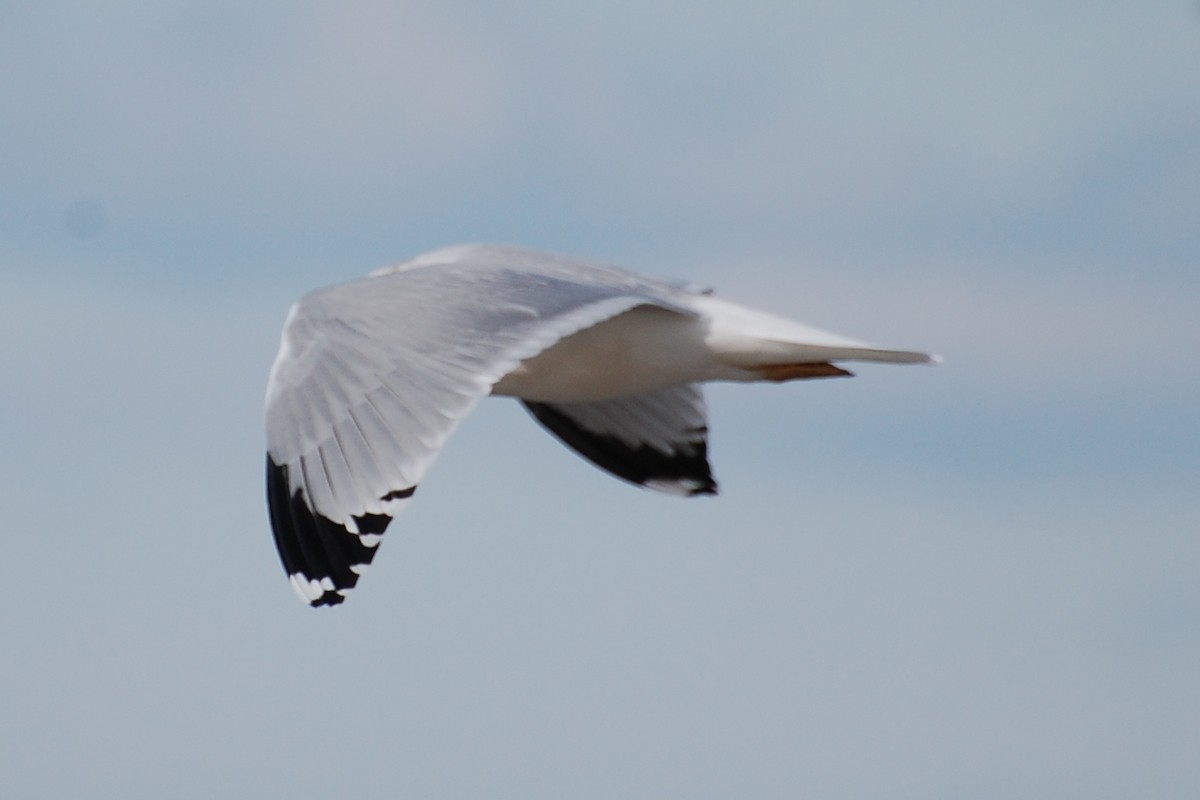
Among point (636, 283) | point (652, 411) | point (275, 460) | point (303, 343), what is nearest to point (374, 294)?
point (303, 343)

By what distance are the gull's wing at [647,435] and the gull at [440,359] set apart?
2.56ft

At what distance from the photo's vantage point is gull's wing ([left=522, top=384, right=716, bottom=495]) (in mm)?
6238

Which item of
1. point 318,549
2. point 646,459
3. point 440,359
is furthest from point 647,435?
point 318,549

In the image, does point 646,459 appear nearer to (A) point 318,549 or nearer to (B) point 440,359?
(B) point 440,359

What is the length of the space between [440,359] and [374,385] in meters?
0.15

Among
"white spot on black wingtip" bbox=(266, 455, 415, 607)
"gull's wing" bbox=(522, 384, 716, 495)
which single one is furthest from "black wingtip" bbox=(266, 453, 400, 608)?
"gull's wing" bbox=(522, 384, 716, 495)

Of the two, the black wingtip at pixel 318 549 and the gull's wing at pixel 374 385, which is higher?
the gull's wing at pixel 374 385

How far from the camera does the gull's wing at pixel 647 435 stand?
20.5 feet

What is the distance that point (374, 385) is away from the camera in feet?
14.1

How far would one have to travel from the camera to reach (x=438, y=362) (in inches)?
170

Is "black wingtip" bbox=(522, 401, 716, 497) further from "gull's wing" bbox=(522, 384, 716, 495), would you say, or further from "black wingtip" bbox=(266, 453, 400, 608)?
"black wingtip" bbox=(266, 453, 400, 608)

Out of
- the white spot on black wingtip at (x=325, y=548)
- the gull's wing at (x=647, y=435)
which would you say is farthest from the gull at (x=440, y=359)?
the gull's wing at (x=647, y=435)

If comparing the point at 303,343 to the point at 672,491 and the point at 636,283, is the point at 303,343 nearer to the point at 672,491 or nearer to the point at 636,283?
the point at 636,283

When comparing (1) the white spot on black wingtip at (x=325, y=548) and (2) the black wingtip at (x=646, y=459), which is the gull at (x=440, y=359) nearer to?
(1) the white spot on black wingtip at (x=325, y=548)
